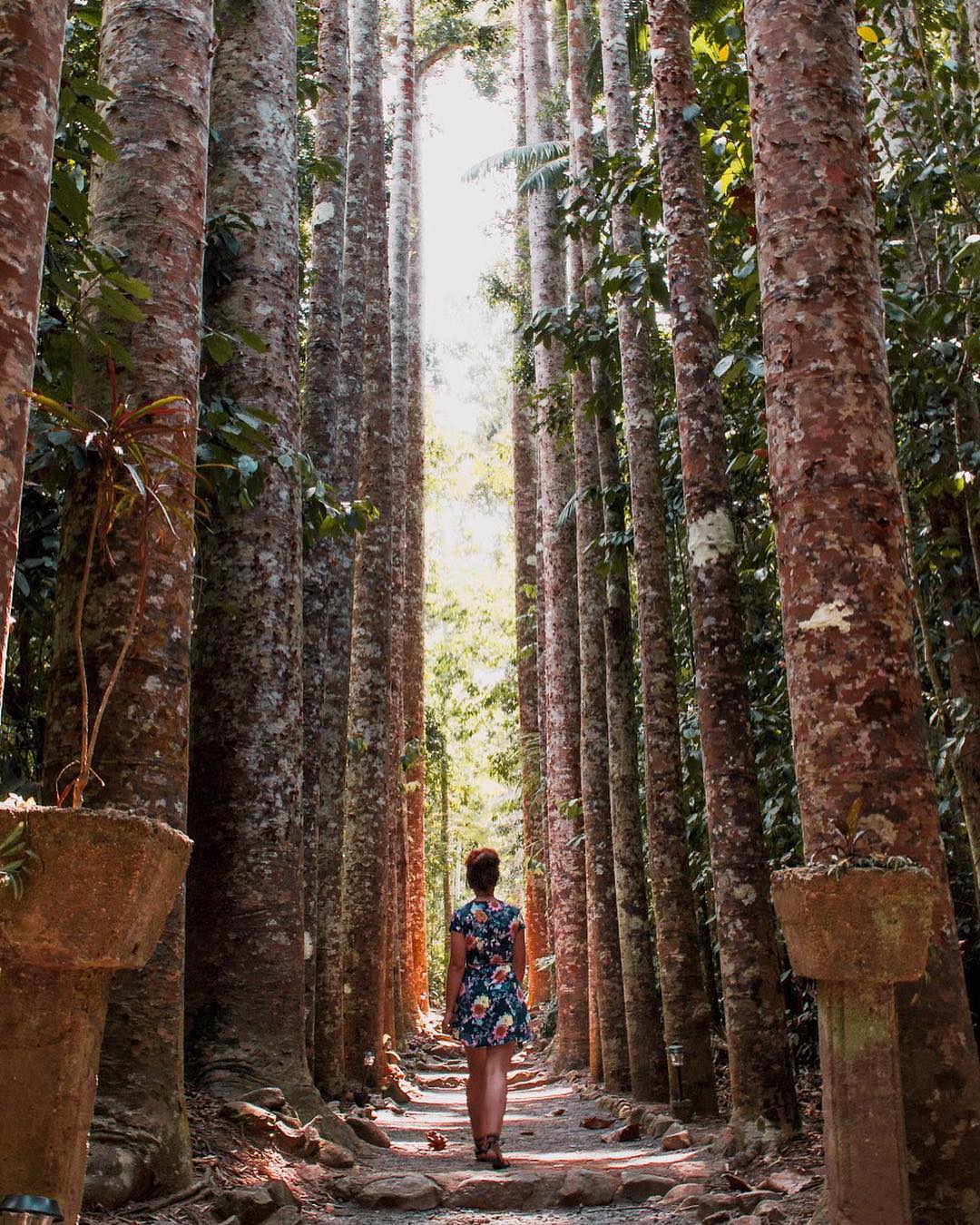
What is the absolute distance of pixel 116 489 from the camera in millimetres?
3783

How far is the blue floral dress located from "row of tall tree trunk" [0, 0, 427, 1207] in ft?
3.13

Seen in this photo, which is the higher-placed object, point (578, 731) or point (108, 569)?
point (578, 731)

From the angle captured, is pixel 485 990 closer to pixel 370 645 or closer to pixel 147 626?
pixel 147 626

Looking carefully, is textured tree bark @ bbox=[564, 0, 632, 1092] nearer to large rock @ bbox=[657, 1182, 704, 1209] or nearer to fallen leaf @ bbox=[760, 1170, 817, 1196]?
large rock @ bbox=[657, 1182, 704, 1209]

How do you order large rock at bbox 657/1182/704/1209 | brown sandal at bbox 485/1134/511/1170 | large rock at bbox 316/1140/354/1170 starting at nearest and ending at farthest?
1. large rock at bbox 657/1182/704/1209
2. large rock at bbox 316/1140/354/1170
3. brown sandal at bbox 485/1134/511/1170

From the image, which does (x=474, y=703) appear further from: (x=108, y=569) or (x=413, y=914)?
(x=108, y=569)

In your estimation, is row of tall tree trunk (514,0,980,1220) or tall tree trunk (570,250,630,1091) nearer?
row of tall tree trunk (514,0,980,1220)

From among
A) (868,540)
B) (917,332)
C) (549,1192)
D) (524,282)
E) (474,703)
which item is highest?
(524,282)

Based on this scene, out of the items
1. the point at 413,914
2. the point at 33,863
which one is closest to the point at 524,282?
the point at 413,914

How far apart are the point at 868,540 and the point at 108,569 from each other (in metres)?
2.46

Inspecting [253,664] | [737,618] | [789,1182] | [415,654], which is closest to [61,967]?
[789,1182]

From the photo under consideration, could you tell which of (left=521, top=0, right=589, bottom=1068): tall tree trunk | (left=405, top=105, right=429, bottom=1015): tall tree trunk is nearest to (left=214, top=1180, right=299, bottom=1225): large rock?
(left=521, top=0, right=589, bottom=1068): tall tree trunk

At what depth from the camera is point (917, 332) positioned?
21.5ft

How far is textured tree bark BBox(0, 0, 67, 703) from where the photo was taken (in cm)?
217
